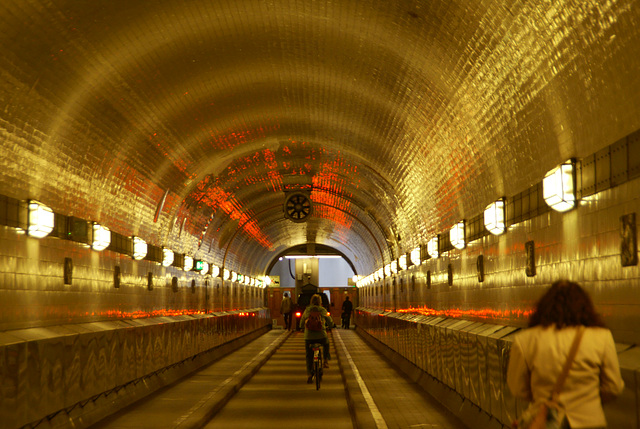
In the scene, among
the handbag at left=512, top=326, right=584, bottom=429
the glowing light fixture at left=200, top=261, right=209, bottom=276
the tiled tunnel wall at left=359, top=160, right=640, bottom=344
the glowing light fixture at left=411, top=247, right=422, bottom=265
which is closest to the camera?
the handbag at left=512, top=326, right=584, bottom=429

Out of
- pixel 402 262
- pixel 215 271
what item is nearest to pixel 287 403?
pixel 402 262

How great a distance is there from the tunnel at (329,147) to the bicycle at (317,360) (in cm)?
94

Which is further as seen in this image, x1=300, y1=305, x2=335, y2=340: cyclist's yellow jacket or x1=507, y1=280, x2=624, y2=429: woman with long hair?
x1=300, y1=305, x2=335, y2=340: cyclist's yellow jacket

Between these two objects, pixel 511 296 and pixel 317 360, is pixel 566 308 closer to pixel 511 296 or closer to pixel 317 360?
pixel 511 296

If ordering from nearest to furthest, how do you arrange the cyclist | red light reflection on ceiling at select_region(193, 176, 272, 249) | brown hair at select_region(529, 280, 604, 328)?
1. brown hair at select_region(529, 280, 604, 328)
2. the cyclist
3. red light reflection on ceiling at select_region(193, 176, 272, 249)

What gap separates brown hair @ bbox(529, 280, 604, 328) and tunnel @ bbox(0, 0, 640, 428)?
36.2 inches

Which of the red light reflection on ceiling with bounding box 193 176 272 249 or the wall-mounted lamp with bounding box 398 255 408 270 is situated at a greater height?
the red light reflection on ceiling with bounding box 193 176 272 249

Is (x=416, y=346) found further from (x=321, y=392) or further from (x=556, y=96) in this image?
(x=556, y=96)

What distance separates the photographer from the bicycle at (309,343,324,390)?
611 inches

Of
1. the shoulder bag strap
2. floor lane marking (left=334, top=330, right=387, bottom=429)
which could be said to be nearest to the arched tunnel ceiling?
the shoulder bag strap

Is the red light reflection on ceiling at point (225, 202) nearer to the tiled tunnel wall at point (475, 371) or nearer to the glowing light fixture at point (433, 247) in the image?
the glowing light fixture at point (433, 247)

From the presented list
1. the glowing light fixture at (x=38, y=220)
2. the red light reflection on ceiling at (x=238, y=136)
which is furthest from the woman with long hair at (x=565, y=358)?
the red light reflection on ceiling at (x=238, y=136)

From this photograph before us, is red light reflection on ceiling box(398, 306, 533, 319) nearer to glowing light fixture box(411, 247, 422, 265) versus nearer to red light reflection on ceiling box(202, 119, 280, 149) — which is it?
glowing light fixture box(411, 247, 422, 265)

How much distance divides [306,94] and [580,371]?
11877mm
